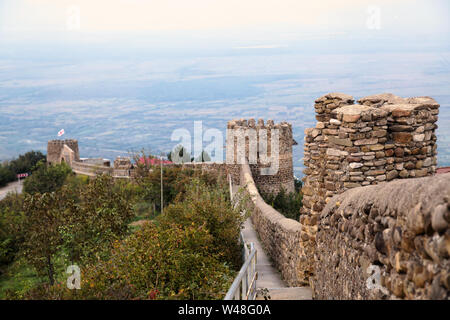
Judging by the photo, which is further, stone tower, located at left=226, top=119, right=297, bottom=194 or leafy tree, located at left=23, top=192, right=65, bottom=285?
stone tower, located at left=226, top=119, right=297, bottom=194

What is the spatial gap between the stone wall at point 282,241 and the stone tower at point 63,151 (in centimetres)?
3790

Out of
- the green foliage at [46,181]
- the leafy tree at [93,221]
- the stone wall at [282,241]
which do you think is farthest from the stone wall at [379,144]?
the green foliage at [46,181]

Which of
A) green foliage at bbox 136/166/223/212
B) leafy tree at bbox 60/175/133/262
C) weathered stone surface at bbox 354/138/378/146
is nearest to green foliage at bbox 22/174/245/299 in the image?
weathered stone surface at bbox 354/138/378/146

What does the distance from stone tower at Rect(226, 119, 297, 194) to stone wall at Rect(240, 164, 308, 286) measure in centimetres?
1208

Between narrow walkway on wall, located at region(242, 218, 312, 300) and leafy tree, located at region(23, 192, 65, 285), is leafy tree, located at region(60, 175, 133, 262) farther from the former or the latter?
narrow walkway on wall, located at region(242, 218, 312, 300)

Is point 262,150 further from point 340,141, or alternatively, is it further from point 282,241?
→ point 340,141

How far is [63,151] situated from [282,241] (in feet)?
145

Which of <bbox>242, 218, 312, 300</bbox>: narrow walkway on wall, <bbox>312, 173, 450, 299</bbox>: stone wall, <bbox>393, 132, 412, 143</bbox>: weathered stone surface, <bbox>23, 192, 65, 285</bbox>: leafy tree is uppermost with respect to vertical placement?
<bbox>393, 132, 412, 143</bbox>: weathered stone surface

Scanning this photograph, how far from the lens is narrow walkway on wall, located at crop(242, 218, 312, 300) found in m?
8.11

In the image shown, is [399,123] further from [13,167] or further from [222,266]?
[13,167]

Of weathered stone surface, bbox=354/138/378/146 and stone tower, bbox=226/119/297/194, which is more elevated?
weathered stone surface, bbox=354/138/378/146

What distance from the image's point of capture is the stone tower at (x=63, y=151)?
50219 mm

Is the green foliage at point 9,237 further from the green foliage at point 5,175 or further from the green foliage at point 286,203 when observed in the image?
the green foliage at point 5,175

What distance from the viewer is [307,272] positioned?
29.0 feet
